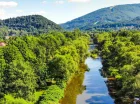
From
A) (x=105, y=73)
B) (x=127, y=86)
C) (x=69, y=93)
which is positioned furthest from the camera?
(x=105, y=73)

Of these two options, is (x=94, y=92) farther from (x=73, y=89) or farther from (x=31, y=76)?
(x=31, y=76)

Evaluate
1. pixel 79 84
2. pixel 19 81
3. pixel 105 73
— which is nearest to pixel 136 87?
pixel 19 81

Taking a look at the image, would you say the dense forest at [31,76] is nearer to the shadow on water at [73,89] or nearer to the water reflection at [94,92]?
the shadow on water at [73,89]

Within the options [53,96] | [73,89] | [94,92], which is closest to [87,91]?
[94,92]

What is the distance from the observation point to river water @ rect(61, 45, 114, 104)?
62.8 metres

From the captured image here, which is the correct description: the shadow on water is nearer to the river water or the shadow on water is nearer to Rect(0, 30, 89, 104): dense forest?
the river water

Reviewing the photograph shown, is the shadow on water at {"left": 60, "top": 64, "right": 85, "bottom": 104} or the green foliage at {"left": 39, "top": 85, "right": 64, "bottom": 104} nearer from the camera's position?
the green foliage at {"left": 39, "top": 85, "right": 64, "bottom": 104}

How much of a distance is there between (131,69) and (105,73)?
35.9 metres

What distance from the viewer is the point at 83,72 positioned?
9638 centimetres

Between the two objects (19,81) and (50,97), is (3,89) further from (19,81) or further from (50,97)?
(50,97)

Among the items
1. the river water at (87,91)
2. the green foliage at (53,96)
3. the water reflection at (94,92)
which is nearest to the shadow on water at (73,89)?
the river water at (87,91)

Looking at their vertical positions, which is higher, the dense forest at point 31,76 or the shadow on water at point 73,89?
the dense forest at point 31,76

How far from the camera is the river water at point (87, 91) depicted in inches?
2472

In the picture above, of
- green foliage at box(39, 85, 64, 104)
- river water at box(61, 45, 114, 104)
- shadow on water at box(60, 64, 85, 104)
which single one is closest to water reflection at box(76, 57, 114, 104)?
river water at box(61, 45, 114, 104)
